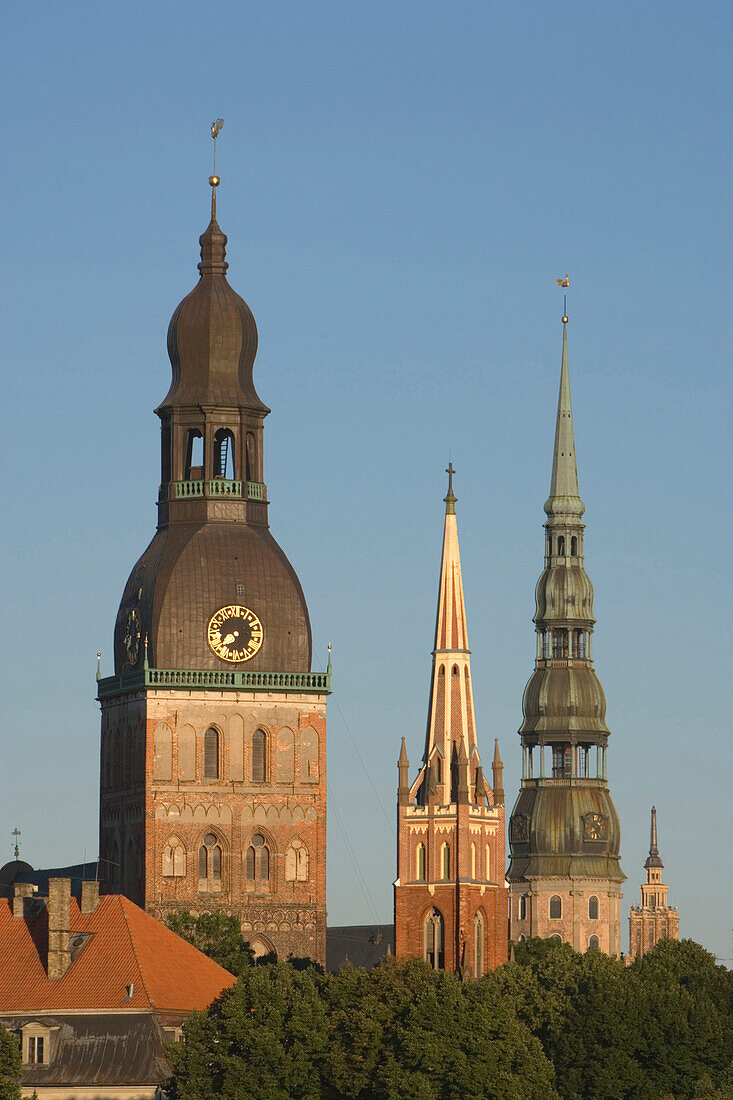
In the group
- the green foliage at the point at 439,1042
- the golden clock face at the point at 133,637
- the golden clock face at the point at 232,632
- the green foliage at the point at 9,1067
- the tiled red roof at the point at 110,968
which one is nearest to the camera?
the green foliage at the point at 9,1067

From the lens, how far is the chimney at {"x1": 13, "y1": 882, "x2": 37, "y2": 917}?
168 meters

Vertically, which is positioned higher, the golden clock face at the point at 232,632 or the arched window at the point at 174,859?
the golden clock face at the point at 232,632

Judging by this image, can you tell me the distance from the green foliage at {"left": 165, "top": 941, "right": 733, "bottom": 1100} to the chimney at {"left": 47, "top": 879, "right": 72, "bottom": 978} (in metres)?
8.75

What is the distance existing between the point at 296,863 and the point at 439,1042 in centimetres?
5144

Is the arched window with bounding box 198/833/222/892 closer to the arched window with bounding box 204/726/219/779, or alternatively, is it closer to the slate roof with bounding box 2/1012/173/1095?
the arched window with bounding box 204/726/219/779

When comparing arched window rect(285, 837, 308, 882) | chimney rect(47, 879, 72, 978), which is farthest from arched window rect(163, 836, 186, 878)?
chimney rect(47, 879, 72, 978)

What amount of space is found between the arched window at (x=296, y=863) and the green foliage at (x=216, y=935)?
7.27 m

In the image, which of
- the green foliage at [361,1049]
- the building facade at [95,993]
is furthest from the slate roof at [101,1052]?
the green foliage at [361,1049]

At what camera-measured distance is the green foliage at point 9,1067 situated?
5610 inches

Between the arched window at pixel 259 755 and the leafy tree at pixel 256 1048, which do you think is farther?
the arched window at pixel 259 755

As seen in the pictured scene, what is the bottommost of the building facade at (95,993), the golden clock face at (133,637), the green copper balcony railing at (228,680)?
the building facade at (95,993)

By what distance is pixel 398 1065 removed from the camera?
14562 cm

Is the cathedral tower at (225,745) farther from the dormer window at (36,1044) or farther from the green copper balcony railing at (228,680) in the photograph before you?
the dormer window at (36,1044)

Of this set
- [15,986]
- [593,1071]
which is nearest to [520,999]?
[593,1071]
